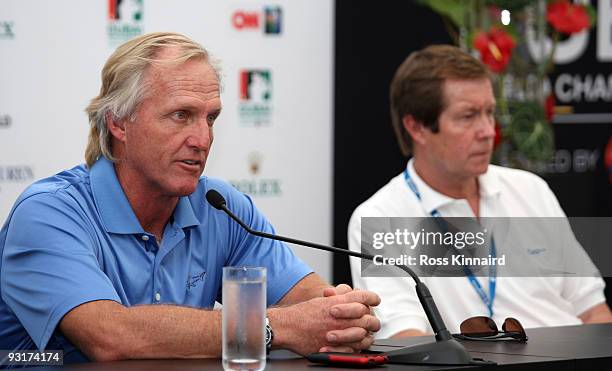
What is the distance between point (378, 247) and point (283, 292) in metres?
0.66

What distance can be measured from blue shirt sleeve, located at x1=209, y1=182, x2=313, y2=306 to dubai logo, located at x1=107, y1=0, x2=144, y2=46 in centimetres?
138

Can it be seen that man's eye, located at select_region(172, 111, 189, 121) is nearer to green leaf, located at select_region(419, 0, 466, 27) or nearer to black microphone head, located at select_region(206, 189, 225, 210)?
black microphone head, located at select_region(206, 189, 225, 210)

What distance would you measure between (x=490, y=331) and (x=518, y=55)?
2.72m

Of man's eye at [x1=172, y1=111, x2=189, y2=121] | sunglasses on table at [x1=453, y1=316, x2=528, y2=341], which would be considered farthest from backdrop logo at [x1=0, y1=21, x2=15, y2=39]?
sunglasses on table at [x1=453, y1=316, x2=528, y2=341]

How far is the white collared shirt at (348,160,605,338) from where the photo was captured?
3357 mm

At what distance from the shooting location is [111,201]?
2629mm

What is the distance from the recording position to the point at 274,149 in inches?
179

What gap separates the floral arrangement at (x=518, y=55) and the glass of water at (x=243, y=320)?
2837 mm

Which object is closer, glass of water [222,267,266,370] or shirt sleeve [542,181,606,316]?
glass of water [222,267,266,370]

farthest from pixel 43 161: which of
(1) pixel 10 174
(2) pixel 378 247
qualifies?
(2) pixel 378 247

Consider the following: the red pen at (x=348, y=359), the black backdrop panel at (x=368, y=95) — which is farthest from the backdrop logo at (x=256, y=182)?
the red pen at (x=348, y=359)

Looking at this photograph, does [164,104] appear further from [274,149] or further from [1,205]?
[274,149]

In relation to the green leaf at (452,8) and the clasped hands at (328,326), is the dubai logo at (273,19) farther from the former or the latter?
the clasped hands at (328,326)

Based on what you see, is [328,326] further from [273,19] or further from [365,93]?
Result: [365,93]
